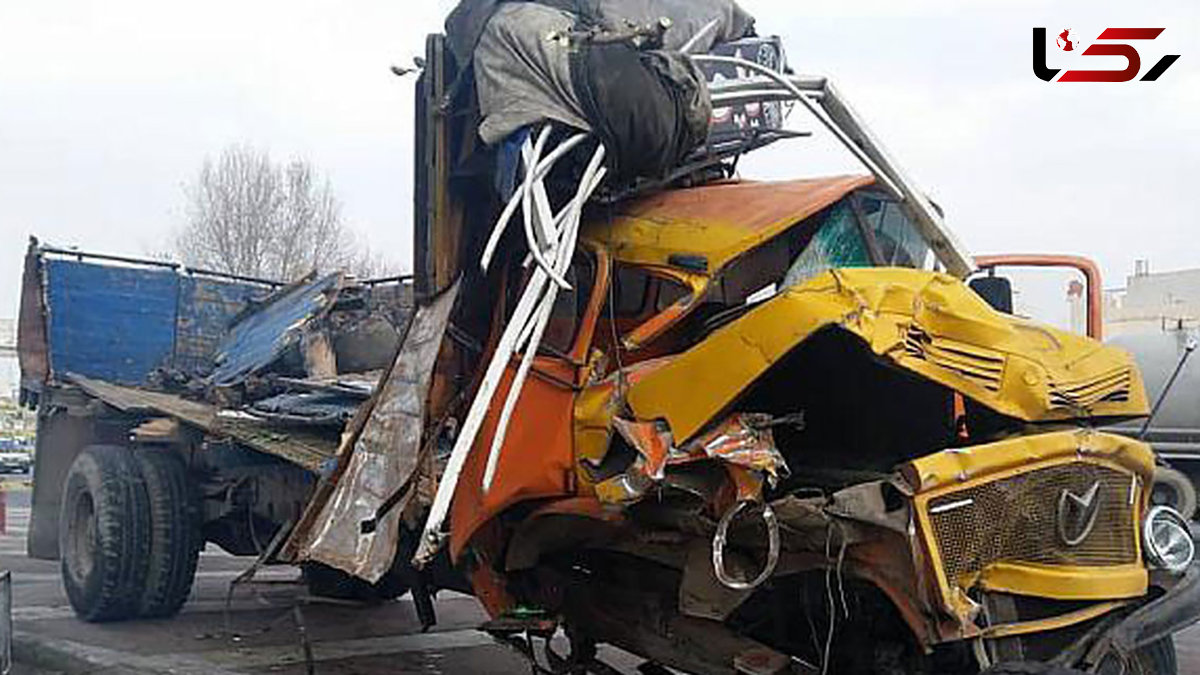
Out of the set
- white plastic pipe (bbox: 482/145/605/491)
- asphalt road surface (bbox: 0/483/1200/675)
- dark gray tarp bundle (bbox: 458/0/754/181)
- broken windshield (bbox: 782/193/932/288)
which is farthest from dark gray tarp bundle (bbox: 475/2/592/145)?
asphalt road surface (bbox: 0/483/1200/675)

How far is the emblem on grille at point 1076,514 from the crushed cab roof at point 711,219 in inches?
58.7

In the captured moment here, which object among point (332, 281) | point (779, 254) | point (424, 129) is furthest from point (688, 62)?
point (332, 281)

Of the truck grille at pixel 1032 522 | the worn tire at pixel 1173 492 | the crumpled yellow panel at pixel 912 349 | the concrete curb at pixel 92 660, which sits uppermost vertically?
the crumpled yellow panel at pixel 912 349

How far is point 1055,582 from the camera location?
15.3ft

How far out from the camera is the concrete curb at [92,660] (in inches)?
309

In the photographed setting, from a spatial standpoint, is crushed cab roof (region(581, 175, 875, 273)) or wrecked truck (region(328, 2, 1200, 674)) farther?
crushed cab roof (region(581, 175, 875, 273))

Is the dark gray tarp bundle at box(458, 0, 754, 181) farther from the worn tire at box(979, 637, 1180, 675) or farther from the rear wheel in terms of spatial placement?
the rear wheel

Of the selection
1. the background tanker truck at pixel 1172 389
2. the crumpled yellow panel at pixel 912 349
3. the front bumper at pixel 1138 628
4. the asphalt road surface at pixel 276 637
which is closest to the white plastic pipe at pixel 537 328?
the crumpled yellow panel at pixel 912 349

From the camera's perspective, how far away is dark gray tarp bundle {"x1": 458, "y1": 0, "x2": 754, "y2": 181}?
5.64m

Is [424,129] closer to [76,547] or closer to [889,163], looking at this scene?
[889,163]

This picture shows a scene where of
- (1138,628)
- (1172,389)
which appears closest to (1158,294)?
(1172,389)

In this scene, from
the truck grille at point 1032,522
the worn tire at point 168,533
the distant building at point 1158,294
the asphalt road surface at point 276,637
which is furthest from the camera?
the distant building at point 1158,294

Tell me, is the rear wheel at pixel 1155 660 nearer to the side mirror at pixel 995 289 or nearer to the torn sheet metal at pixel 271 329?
the side mirror at pixel 995 289

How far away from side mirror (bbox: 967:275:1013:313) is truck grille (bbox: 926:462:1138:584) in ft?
5.12
